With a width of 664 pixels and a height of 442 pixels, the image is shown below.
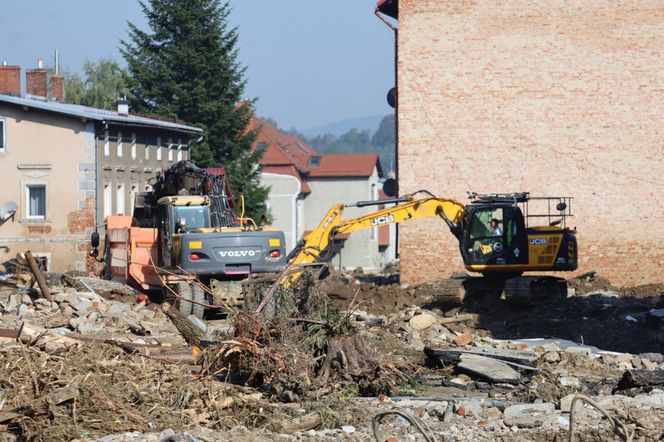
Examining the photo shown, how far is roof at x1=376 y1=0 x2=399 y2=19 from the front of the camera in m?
32.0

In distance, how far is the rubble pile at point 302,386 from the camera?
38.3 feet

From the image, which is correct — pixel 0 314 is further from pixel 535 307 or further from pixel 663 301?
pixel 663 301

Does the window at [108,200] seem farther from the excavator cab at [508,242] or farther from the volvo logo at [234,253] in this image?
the volvo logo at [234,253]

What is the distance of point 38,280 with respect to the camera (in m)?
20.6

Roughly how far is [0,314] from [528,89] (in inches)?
652

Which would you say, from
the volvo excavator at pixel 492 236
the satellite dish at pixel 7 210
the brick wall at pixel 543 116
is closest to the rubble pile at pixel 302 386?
the volvo excavator at pixel 492 236

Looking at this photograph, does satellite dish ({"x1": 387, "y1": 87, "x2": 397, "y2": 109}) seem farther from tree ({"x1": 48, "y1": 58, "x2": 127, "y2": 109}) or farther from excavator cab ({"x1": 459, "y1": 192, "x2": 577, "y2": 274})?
tree ({"x1": 48, "y1": 58, "x2": 127, "y2": 109})

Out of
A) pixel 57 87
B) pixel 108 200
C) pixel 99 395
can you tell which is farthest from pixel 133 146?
pixel 99 395

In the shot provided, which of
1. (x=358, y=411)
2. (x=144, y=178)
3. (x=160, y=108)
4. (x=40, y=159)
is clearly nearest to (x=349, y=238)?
(x=160, y=108)

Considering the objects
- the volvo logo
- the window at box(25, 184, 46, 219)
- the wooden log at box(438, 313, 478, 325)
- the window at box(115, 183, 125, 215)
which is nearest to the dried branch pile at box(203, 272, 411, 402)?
the volvo logo

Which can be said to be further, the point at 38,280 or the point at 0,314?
the point at 38,280

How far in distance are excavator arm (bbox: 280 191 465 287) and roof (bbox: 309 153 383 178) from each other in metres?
43.8

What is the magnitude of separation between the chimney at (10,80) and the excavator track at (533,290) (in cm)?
2057

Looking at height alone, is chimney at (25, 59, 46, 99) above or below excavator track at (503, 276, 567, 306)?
above
